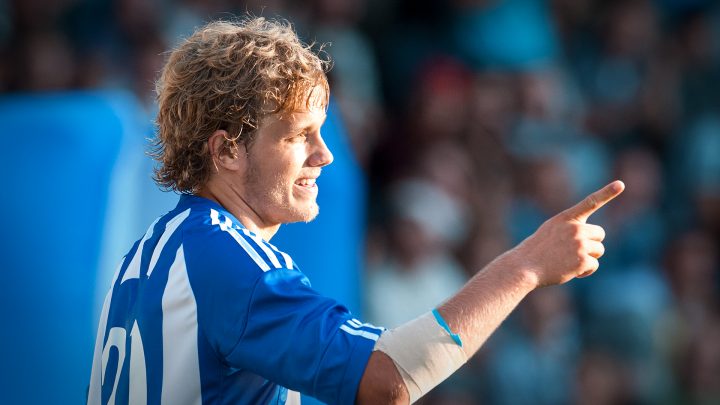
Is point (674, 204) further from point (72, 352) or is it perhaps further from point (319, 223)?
point (72, 352)

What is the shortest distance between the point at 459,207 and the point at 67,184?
11.2 ft

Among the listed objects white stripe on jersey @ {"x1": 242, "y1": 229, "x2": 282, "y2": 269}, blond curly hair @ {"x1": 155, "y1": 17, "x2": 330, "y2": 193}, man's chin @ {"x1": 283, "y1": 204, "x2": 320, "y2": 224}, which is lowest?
white stripe on jersey @ {"x1": 242, "y1": 229, "x2": 282, "y2": 269}

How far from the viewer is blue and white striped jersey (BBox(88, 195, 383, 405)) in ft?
6.73

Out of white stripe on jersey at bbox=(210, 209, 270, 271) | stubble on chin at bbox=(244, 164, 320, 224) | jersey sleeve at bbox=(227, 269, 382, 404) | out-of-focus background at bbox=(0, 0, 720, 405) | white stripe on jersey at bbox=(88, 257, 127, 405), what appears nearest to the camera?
jersey sleeve at bbox=(227, 269, 382, 404)

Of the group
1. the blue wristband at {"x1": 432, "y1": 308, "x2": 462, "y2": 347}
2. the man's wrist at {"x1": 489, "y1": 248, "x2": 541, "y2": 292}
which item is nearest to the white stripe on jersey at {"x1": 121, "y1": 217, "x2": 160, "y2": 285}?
the blue wristband at {"x1": 432, "y1": 308, "x2": 462, "y2": 347}

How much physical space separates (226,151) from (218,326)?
474mm

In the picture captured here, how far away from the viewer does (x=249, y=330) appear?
82.0 inches

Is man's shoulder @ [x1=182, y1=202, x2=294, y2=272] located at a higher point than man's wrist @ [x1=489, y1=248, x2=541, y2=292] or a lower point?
higher

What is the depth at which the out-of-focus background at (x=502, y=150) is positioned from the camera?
227 inches

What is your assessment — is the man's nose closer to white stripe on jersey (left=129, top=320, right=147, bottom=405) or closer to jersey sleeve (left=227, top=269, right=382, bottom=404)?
jersey sleeve (left=227, top=269, right=382, bottom=404)

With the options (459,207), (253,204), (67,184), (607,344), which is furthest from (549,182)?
(253,204)

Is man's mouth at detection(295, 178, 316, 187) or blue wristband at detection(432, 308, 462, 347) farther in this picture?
man's mouth at detection(295, 178, 316, 187)

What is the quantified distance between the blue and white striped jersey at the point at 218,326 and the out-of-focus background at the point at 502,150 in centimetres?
150

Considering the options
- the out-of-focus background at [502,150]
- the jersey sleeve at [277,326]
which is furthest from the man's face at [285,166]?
the out-of-focus background at [502,150]
